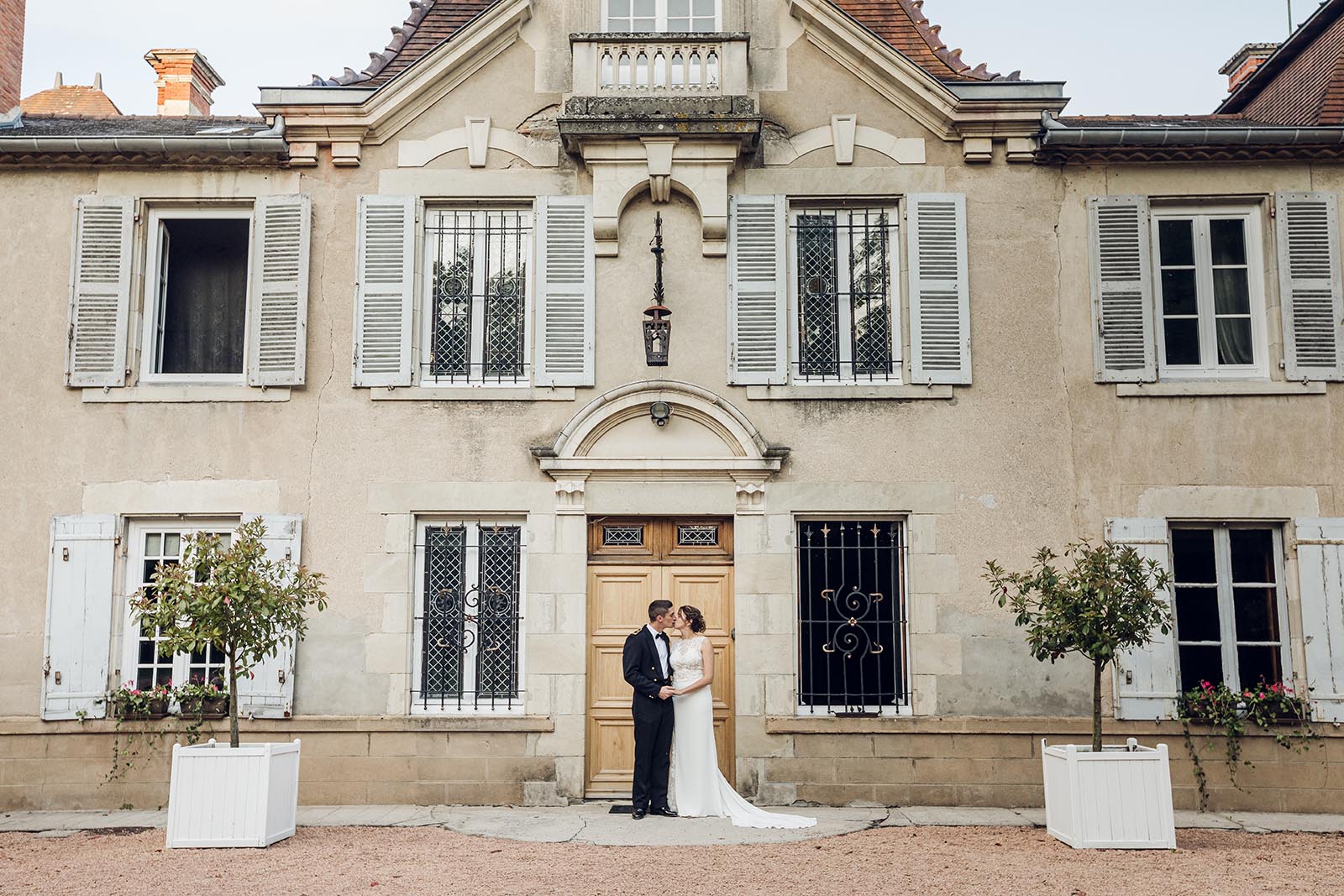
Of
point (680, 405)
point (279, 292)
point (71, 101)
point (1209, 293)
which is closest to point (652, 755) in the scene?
point (680, 405)

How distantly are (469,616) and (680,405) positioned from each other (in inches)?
93.3

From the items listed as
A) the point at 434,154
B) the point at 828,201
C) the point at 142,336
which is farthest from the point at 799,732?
the point at 142,336

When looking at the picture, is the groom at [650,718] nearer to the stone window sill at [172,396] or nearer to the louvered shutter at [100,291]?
the stone window sill at [172,396]

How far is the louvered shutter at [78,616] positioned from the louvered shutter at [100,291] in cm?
120

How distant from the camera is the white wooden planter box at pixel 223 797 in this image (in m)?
8.00

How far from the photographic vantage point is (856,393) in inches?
394

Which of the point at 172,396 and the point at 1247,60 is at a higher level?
the point at 1247,60

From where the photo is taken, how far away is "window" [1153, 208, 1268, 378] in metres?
10.2

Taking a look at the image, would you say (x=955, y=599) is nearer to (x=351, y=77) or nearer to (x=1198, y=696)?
(x=1198, y=696)

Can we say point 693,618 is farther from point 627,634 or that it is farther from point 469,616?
point 469,616

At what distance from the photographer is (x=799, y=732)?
9.62 meters

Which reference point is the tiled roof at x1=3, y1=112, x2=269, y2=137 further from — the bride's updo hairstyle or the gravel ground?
the gravel ground

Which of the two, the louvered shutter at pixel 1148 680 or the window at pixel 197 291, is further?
the window at pixel 197 291

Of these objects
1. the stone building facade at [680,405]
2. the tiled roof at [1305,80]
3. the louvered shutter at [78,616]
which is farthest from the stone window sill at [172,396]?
the tiled roof at [1305,80]
